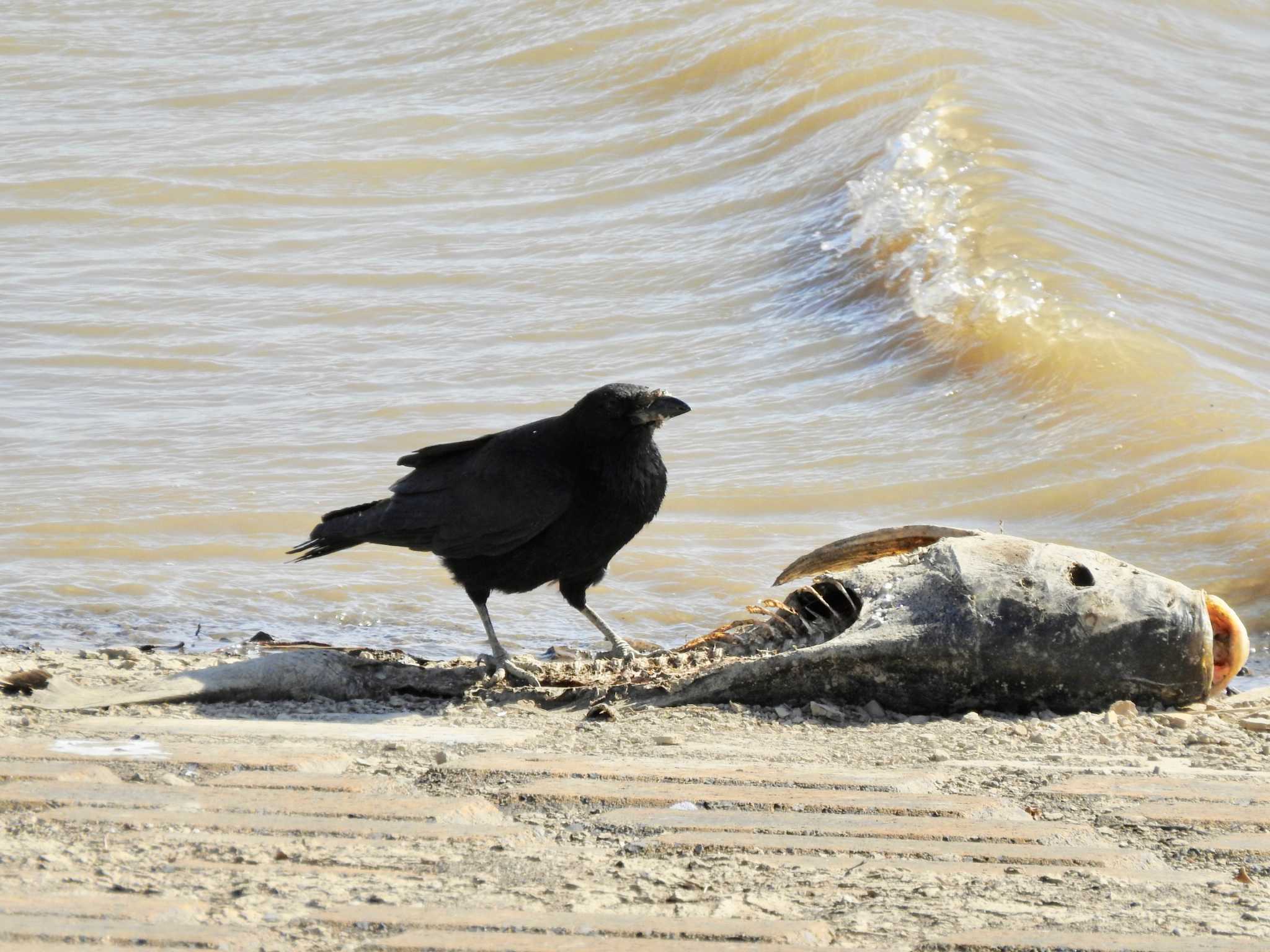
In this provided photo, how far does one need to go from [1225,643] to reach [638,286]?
6.59 meters

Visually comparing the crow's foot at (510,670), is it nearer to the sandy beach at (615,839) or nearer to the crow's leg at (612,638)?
the crow's leg at (612,638)

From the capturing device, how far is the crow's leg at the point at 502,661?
476 cm

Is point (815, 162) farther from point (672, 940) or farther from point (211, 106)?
point (672, 940)

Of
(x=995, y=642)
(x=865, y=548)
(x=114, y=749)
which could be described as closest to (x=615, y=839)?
(x=114, y=749)

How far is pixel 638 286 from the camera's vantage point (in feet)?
34.7

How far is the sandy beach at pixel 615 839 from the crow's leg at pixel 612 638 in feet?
5.19

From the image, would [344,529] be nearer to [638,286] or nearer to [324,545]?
[324,545]

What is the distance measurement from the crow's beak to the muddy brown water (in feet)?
3.75

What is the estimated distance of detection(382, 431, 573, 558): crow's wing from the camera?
5.00 meters

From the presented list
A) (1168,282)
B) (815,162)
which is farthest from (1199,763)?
(815,162)

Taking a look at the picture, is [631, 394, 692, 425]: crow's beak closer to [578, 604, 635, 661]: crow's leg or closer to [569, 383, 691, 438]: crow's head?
[569, 383, 691, 438]: crow's head

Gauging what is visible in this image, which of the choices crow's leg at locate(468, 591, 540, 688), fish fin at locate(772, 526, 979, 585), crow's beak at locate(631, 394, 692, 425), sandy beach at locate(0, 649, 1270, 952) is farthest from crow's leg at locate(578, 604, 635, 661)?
sandy beach at locate(0, 649, 1270, 952)

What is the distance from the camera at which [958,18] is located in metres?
15.1

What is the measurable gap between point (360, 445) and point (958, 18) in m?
9.71
